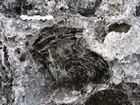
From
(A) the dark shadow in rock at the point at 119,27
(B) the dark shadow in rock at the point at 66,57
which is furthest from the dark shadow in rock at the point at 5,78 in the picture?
(A) the dark shadow in rock at the point at 119,27

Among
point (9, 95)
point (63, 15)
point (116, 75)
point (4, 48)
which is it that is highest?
point (63, 15)

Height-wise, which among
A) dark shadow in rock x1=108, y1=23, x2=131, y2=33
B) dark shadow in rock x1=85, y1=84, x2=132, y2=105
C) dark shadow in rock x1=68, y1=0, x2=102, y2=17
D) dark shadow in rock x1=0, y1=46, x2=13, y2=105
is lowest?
dark shadow in rock x1=85, y1=84, x2=132, y2=105

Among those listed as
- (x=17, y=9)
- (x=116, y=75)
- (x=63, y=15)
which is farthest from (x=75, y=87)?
(x=17, y=9)

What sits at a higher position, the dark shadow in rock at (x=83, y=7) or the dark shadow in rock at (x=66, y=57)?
the dark shadow in rock at (x=83, y=7)

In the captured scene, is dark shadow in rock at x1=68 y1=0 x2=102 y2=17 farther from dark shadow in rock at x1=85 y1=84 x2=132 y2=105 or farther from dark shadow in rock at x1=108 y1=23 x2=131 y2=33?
dark shadow in rock at x1=85 y1=84 x2=132 y2=105

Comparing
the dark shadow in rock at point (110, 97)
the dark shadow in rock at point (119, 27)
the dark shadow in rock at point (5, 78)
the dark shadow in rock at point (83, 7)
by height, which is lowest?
the dark shadow in rock at point (110, 97)

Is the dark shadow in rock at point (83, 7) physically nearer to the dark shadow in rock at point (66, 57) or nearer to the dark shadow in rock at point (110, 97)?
the dark shadow in rock at point (66, 57)

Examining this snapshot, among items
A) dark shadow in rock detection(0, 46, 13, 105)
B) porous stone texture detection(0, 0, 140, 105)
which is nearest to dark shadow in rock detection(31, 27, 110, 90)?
porous stone texture detection(0, 0, 140, 105)

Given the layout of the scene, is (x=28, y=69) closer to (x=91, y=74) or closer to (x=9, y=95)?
(x=9, y=95)
